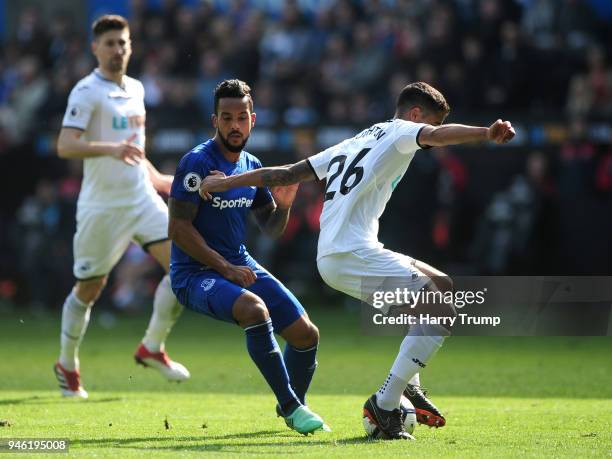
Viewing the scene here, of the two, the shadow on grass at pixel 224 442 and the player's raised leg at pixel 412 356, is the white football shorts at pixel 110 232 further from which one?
the player's raised leg at pixel 412 356

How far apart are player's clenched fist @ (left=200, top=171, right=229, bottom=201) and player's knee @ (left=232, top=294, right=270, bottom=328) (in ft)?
2.41

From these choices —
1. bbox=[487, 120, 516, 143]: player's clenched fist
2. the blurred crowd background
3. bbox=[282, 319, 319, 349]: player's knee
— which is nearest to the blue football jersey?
bbox=[282, 319, 319, 349]: player's knee

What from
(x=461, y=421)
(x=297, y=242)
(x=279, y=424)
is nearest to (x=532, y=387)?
(x=461, y=421)

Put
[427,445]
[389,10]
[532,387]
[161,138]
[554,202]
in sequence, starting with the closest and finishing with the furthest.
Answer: [427,445]
[532,387]
[554,202]
[161,138]
[389,10]

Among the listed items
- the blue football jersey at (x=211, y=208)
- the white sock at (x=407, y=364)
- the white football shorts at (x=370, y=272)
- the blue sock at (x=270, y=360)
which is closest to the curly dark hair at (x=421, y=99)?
the white football shorts at (x=370, y=272)

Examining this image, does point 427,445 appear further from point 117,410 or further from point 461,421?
point 117,410

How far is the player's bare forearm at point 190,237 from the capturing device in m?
7.97

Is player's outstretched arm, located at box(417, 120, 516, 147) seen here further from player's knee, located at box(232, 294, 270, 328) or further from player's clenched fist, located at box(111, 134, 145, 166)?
player's clenched fist, located at box(111, 134, 145, 166)

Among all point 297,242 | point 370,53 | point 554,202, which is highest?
point 370,53

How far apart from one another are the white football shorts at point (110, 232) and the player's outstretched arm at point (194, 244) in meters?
2.70

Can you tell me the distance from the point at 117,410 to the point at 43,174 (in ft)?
37.8

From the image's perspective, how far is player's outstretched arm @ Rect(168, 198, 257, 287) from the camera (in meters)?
7.97

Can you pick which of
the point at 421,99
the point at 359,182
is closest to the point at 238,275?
the point at 359,182

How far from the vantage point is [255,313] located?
7.64 meters
